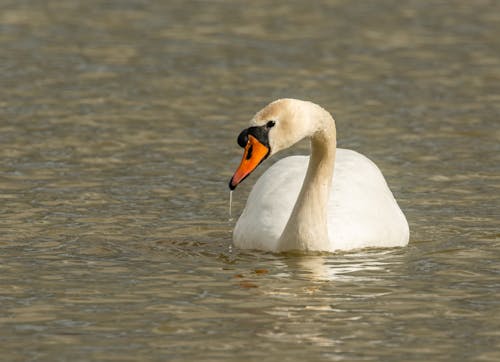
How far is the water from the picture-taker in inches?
420

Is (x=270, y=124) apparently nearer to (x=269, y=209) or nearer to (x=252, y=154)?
(x=252, y=154)

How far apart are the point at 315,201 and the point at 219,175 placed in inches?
151

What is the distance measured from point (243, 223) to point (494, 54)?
11844mm

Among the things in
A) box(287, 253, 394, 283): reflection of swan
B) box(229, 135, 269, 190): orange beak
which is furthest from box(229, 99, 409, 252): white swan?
box(287, 253, 394, 283): reflection of swan

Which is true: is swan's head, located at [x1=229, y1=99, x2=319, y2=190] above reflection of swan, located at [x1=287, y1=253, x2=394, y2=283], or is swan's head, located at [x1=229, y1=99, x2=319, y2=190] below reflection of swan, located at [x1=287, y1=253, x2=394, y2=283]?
above

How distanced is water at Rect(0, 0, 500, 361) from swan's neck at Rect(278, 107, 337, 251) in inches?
7.2

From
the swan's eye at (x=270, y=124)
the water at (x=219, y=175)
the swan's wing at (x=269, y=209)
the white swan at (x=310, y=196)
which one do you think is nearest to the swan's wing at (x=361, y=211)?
the white swan at (x=310, y=196)

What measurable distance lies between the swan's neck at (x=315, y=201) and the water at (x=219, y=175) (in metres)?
0.18

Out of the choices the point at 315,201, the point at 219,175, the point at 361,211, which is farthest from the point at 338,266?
the point at 219,175

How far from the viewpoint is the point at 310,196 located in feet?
43.1

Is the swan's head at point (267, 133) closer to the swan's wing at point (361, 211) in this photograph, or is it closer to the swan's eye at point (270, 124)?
the swan's eye at point (270, 124)

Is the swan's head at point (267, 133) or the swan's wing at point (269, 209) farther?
the swan's wing at point (269, 209)

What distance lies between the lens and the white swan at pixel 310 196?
41.0 ft

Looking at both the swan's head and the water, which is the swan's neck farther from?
the swan's head
